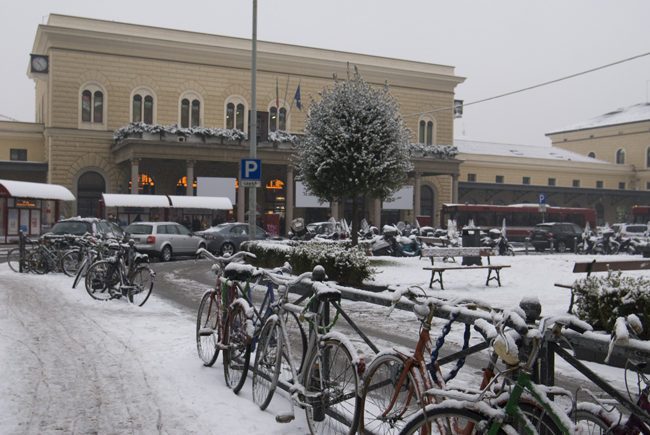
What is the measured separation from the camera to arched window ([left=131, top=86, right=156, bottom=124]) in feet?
132

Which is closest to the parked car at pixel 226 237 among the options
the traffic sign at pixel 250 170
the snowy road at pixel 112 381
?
the traffic sign at pixel 250 170

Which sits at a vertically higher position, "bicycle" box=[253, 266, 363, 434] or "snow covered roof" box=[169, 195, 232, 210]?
"snow covered roof" box=[169, 195, 232, 210]

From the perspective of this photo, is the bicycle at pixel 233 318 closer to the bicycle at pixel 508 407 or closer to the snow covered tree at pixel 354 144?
the bicycle at pixel 508 407

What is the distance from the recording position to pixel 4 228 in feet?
87.6

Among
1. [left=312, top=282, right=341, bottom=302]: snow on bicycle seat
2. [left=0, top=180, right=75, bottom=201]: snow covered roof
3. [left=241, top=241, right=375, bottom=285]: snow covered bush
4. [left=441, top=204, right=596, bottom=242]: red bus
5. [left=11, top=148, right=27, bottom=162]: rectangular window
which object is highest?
[left=11, top=148, right=27, bottom=162]: rectangular window

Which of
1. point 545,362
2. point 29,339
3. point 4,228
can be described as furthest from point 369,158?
point 4,228

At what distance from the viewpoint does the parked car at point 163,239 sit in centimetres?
2281

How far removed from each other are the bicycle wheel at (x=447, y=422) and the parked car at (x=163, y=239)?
69.2 feet

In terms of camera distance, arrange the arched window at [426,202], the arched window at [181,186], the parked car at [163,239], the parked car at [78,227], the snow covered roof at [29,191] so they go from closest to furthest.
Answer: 1. the parked car at [78,227]
2. the parked car at [163,239]
3. the snow covered roof at [29,191]
4. the arched window at [181,186]
5. the arched window at [426,202]

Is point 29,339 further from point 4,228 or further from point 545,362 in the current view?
point 4,228

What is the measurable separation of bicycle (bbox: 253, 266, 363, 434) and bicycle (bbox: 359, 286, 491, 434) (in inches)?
4.7

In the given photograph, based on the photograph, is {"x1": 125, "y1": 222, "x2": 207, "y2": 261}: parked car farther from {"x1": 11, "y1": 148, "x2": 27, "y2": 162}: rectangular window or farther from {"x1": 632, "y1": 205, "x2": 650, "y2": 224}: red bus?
{"x1": 632, "y1": 205, "x2": 650, "y2": 224}: red bus

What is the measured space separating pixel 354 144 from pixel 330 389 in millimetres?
15381

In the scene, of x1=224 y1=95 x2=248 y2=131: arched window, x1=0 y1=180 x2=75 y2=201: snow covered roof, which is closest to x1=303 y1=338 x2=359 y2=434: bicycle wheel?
x1=0 y1=180 x2=75 y2=201: snow covered roof
